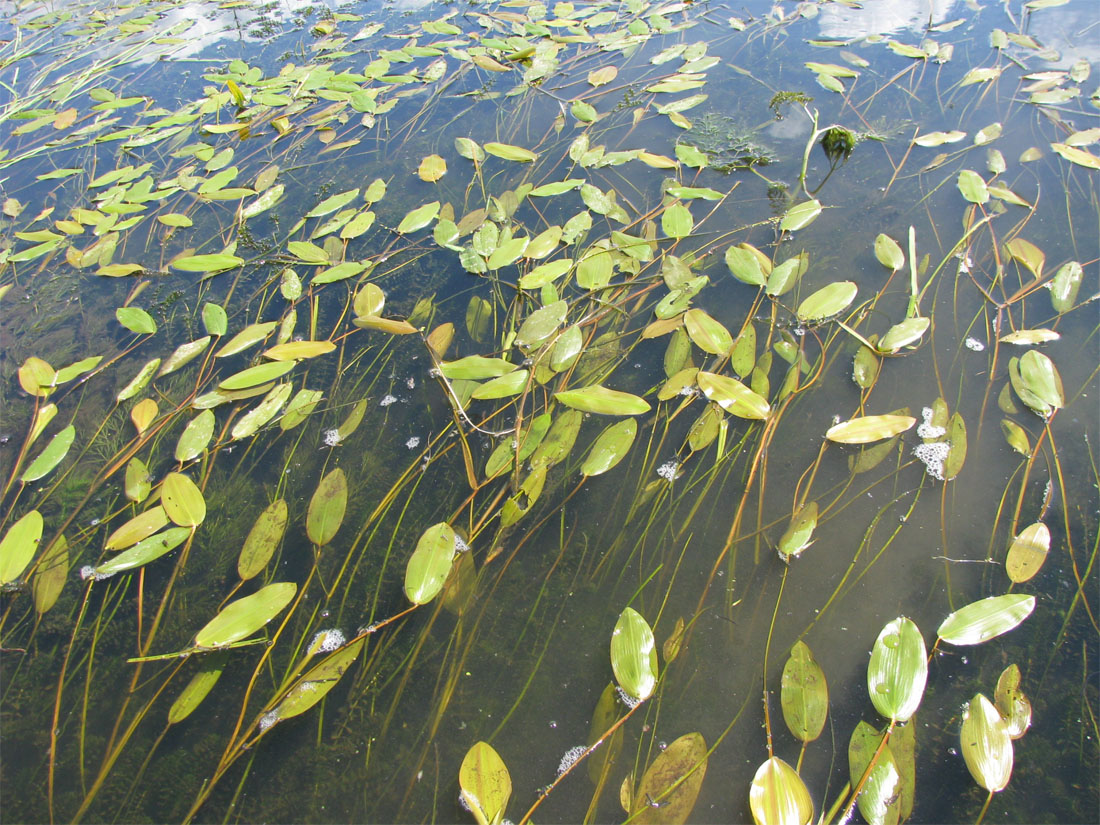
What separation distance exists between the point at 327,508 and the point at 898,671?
1236mm

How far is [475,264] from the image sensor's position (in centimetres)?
197

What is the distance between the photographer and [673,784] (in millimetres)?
994

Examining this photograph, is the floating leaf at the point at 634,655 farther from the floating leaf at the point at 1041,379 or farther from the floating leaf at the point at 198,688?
the floating leaf at the point at 1041,379

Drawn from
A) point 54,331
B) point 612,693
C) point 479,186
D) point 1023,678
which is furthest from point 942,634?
point 54,331

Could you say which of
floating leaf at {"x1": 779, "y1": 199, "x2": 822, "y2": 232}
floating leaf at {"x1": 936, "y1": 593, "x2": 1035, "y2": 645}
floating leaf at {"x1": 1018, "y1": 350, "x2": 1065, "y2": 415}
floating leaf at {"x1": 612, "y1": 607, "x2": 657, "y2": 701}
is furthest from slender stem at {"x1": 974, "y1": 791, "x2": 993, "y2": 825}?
floating leaf at {"x1": 779, "y1": 199, "x2": 822, "y2": 232}

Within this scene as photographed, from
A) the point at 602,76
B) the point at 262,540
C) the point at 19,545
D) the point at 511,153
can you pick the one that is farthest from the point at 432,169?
the point at 19,545

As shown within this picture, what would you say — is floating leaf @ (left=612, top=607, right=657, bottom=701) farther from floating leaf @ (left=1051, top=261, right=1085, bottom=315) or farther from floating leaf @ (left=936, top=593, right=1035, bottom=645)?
floating leaf @ (left=1051, top=261, right=1085, bottom=315)

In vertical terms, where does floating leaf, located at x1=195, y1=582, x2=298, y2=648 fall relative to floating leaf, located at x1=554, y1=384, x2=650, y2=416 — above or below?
below

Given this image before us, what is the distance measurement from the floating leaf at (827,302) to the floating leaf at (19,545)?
2054 millimetres

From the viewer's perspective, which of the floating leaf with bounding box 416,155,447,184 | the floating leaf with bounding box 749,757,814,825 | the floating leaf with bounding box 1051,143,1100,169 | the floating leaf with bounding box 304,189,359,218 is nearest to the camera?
the floating leaf with bounding box 749,757,814,825

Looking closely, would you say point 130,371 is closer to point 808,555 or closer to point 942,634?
point 808,555

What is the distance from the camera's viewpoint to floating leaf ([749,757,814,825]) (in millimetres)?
929

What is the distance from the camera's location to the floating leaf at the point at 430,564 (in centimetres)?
122

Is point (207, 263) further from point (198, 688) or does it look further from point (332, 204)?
point (198, 688)
